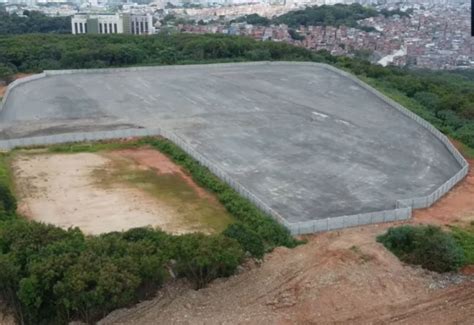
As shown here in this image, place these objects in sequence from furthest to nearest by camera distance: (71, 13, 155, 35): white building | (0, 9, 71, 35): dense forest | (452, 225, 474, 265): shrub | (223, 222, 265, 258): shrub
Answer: (71, 13, 155, 35): white building → (0, 9, 71, 35): dense forest → (452, 225, 474, 265): shrub → (223, 222, 265, 258): shrub

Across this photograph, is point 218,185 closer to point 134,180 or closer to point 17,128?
point 134,180

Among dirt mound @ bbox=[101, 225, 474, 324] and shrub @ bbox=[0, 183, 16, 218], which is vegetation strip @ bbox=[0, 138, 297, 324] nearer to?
dirt mound @ bbox=[101, 225, 474, 324]

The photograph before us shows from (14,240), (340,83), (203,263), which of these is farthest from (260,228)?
(340,83)

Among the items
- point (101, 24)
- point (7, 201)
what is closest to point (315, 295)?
point (7, 201)

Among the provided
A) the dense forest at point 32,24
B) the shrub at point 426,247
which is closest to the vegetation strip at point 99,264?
the shrub at point 426,247

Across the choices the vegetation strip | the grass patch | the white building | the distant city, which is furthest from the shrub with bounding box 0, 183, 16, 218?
the white building

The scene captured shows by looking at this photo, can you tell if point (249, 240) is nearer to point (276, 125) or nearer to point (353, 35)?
point (276, 125)
